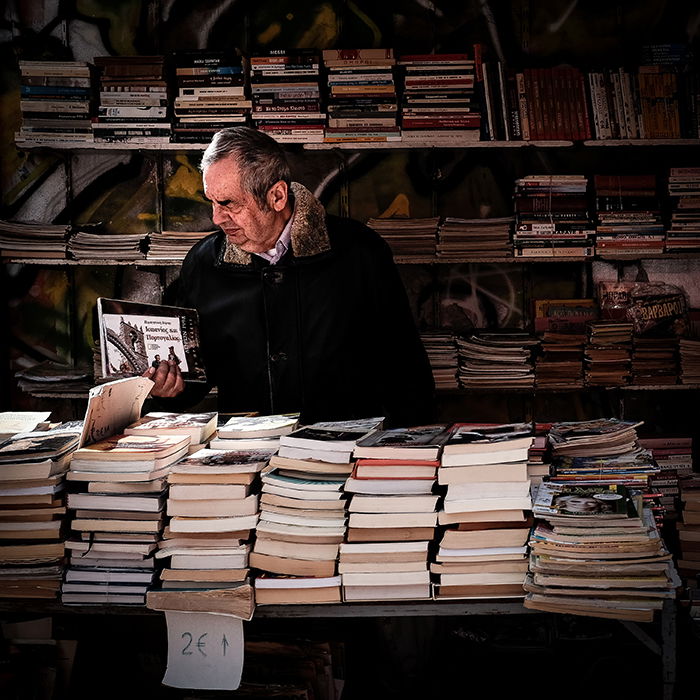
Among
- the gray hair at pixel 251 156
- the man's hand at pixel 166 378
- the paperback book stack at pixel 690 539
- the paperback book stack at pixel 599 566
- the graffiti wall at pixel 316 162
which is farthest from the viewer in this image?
the graffiti wall at pixel 316 162

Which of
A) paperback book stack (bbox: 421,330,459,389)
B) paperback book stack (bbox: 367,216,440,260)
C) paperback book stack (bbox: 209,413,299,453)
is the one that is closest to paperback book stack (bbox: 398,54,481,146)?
paperback book stack (bbox: 367,216,440,260)

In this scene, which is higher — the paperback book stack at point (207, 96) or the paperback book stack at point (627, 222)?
the paperback book stack at point (207, 96)

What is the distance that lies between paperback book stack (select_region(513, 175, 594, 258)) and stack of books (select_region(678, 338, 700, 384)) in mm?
582

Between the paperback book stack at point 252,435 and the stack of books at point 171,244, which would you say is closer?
the paperback book stack at point 252,435

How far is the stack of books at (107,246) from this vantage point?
148 inches

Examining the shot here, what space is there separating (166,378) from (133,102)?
1.86 metres

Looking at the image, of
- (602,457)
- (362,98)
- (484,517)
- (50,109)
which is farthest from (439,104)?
(484,517)

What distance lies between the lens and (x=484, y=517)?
168cm

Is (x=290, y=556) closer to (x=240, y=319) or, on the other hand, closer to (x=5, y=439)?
(x=5, y=439)

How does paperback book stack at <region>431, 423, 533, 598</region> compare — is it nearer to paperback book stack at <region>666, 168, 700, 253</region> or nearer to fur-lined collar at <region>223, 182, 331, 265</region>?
→ fur-lined collar at <region>223, 182, 331, 265</region>

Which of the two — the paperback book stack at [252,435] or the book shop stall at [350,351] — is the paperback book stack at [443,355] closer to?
the book shop stall at [350,351]

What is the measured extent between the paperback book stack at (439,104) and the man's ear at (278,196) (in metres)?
1.29

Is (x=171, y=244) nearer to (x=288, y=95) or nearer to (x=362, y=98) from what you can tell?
(x=288, y=95)

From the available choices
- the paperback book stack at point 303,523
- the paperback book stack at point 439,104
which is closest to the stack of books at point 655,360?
the paperback book stack at point 439,104
